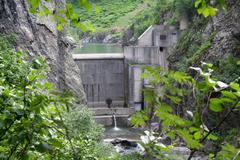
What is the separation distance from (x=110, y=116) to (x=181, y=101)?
25.0 metres

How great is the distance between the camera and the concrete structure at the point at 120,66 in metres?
28.7

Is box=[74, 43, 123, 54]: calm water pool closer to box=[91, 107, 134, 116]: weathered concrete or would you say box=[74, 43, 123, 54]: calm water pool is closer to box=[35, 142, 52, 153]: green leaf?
box=[91, 107, 134, 116]: weathered concrete

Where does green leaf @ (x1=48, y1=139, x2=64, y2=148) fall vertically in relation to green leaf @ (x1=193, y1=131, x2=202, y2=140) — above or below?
below

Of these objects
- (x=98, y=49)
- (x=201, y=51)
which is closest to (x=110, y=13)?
(x=98, y=49)

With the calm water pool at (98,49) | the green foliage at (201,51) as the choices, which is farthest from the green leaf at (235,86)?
the calm water pool at (98,49)

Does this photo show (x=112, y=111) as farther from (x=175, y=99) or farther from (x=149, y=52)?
(x=175, y=99)

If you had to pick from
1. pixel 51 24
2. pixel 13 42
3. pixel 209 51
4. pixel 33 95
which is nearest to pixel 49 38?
pixel 51 24

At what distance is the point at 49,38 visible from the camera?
1997 centimetres

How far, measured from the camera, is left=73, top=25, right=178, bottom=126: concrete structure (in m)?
28.7

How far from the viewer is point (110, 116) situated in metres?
26.5

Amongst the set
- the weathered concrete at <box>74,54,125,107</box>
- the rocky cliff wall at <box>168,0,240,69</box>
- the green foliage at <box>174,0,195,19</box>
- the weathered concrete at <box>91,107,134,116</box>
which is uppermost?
the green foliage at <box>174,0,195,19</box>

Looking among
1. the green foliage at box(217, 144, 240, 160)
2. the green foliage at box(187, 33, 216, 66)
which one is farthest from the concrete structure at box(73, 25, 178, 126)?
the green foliage at box(217, 144, 240, 160)

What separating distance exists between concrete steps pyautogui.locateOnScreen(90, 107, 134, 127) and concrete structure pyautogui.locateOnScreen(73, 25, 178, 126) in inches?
55.3

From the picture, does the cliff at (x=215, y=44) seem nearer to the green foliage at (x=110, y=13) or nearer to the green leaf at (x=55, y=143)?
the green leaf at (x=55, y=143)
